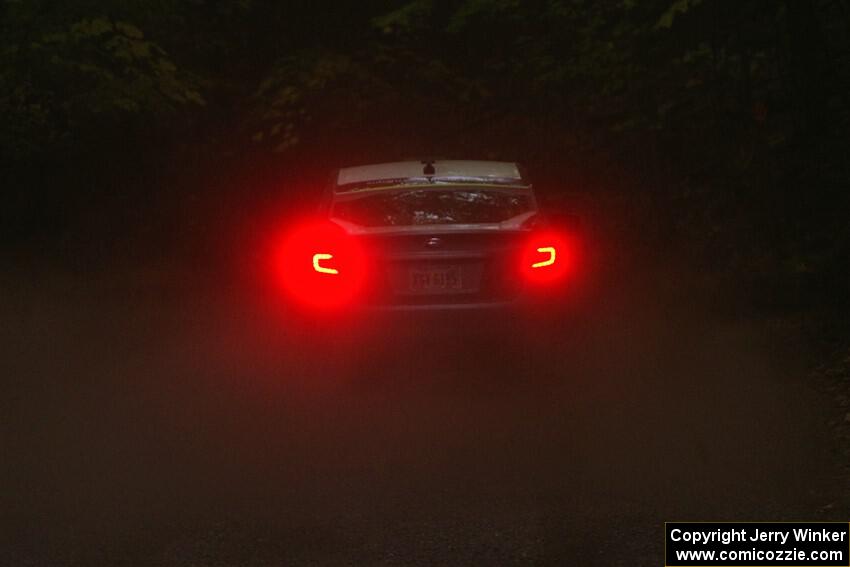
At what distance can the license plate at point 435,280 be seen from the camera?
10250 mm

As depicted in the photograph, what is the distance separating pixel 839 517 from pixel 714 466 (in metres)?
1.22

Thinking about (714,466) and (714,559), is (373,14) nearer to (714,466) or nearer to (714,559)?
(714,466)

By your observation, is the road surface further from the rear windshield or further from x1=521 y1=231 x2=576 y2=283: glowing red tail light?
the rear windshield

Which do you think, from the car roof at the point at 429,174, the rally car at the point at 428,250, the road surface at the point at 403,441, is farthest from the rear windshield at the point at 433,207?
the road surface at the point at 403,441

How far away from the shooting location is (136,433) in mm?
9852

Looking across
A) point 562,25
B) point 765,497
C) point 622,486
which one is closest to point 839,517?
point 765,497

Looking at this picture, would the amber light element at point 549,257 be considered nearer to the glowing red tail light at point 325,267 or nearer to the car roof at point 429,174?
the car roof at point 429,174

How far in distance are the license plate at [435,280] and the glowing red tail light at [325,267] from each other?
12.8 inches

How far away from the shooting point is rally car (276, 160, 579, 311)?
10250mm

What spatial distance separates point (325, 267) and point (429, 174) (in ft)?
4.04

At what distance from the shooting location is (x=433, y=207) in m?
10.6

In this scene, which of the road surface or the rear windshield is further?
the rear windshield

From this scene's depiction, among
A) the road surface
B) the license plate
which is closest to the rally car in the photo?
the license plate

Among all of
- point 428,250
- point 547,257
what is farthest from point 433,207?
point 547,257
